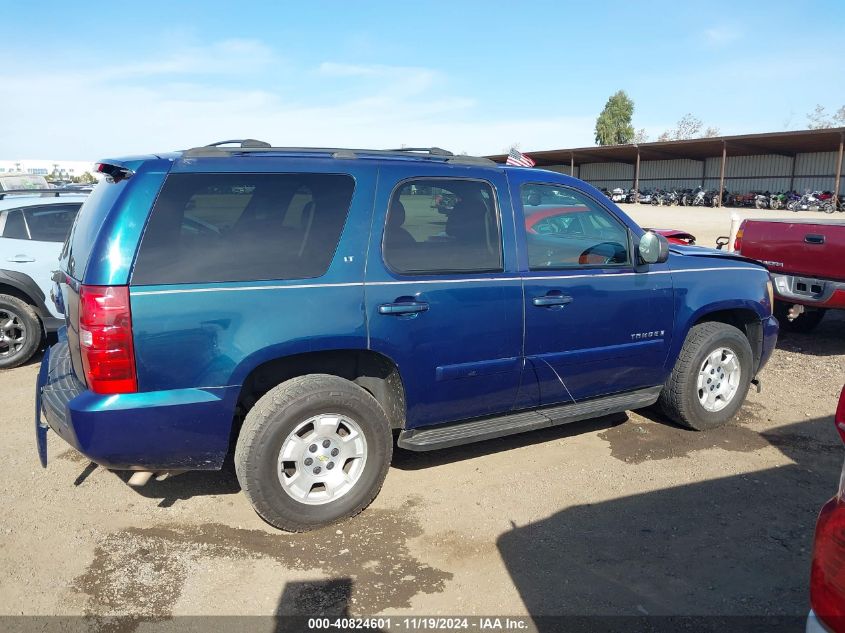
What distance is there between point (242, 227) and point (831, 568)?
2.85 m

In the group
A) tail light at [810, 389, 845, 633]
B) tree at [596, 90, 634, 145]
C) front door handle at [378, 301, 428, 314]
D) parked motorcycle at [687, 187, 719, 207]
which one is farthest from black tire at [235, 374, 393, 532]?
tree at [596, 90, 634, 145]

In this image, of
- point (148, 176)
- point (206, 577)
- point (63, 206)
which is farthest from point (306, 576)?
point (63, 206)

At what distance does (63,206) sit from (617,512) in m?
6.64

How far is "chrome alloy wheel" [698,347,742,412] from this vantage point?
5000 mm

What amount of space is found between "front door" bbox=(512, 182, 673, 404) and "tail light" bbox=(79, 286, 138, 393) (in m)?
2.21

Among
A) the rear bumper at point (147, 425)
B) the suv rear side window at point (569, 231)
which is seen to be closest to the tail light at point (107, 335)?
the rear bumper at point (147, 425)

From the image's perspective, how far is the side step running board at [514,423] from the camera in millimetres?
3905

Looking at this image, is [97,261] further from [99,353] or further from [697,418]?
[697,418]

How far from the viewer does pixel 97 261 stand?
314cm

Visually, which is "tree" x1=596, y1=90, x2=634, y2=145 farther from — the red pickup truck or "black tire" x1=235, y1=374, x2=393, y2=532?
"black tire" x1=235, y1=374, x2=393, y2=532

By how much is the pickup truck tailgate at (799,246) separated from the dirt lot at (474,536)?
2523mm

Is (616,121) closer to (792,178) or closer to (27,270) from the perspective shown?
(792,178)

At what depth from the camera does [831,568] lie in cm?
182

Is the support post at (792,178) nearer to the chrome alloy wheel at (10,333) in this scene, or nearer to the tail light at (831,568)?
the chrome alloy wheel at (10,333)
